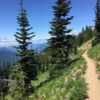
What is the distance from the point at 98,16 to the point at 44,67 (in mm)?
54545

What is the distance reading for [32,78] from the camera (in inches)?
526

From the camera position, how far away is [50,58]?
12133 mm

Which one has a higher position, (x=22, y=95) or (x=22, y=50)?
(x=22, y=50)

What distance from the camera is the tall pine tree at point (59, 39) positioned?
37.0ft

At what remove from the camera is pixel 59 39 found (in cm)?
1212

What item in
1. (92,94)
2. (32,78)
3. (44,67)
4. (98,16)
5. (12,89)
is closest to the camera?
(12,89)

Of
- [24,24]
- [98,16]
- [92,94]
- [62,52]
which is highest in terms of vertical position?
[98,16]

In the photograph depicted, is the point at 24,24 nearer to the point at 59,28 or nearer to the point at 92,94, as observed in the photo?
the point at 59,28

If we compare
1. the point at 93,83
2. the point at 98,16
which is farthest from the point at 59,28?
the point at 98,16

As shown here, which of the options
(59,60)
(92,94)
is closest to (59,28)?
(59,60)

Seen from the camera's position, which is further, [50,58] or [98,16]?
[98,16]

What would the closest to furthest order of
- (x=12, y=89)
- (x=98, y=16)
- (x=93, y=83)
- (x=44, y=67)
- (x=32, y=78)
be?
1. (x=12, y=89)
2. (x=93, y=83)
3. (x=32, y=78)
4. (x=98, y=16)
5. (x=44, y=67)

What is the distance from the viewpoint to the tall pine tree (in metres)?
11.3

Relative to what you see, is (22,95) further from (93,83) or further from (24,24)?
(24,24)
